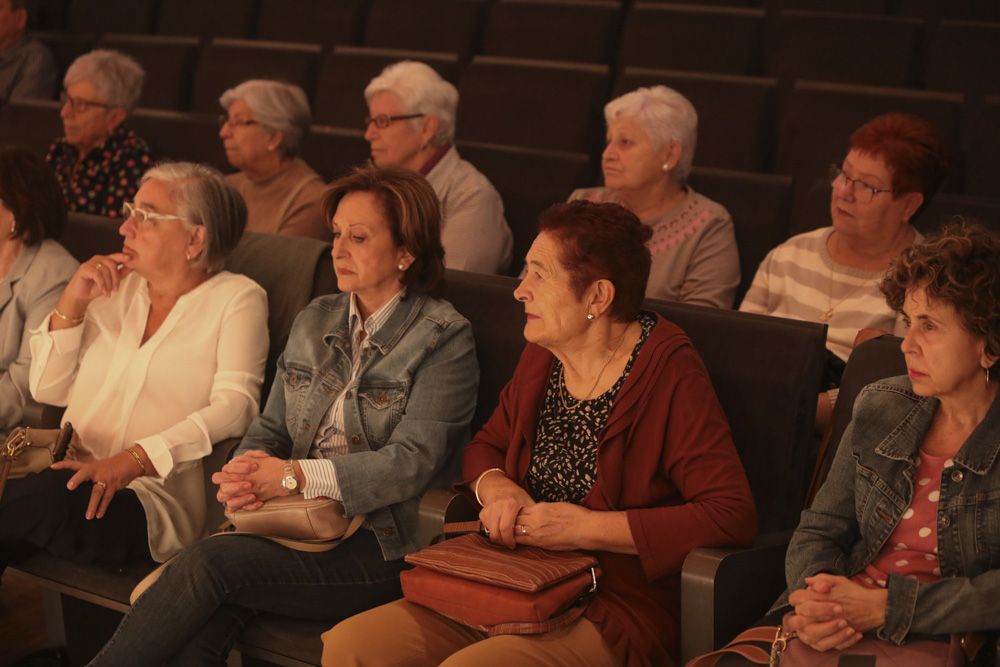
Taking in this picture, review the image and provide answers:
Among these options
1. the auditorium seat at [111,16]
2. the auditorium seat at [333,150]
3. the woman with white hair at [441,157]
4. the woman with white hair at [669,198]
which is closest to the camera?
the woman with white hair at [669,198]

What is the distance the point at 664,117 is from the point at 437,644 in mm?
1617

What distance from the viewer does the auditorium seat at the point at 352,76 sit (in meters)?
4.07

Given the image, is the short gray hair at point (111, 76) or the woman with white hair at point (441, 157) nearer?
the woman with white hair at point (441, 157)

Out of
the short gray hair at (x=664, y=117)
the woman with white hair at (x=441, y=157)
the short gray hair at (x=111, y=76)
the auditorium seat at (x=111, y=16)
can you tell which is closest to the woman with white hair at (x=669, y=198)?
the short gray hair at (x=664, y=117)

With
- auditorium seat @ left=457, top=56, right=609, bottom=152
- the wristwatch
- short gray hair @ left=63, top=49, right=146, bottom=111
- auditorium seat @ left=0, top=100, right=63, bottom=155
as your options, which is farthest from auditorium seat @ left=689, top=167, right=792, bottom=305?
auditorium seat @ left=0, top=100, right=63, bottom=155

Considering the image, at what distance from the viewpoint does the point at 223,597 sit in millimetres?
1904

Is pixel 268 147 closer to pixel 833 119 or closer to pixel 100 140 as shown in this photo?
pixel 100 140

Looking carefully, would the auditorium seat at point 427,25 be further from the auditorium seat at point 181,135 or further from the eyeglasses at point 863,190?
the eyeglasses at point 863,190

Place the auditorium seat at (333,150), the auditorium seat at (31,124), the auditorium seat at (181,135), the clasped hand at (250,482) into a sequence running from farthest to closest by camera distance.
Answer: the auditorium seat at (31,124)
the auditorium seat at (181,135)
the auditorium seat at (333,150)
the clasped hand at (250,482)

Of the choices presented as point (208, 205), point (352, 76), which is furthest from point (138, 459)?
point (352, 76)

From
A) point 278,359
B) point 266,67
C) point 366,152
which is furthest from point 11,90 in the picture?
point 278,359

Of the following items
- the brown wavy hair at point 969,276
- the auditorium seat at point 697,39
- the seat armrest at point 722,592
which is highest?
the auditorium seat at point 697,39

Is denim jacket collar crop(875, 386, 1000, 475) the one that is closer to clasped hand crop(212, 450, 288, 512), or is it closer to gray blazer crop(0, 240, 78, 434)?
clasped hand crop(212, 450, 288, 512)

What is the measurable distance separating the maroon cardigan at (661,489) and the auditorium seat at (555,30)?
2.38 m
